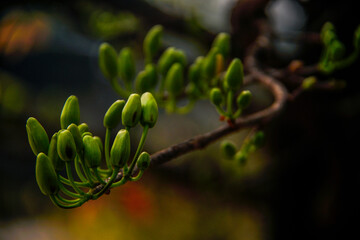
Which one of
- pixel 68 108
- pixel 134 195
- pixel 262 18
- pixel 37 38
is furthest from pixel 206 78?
pixel 134 195

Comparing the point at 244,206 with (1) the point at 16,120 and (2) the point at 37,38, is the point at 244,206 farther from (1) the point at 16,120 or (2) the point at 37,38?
(2) the point at 37,38

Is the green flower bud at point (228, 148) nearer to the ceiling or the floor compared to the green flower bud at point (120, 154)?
nearer to the floor

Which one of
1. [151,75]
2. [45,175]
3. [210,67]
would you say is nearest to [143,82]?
[151,75]

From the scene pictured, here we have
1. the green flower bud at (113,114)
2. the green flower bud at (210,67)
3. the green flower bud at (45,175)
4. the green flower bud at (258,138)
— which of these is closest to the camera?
the green flower bud at (45,175)

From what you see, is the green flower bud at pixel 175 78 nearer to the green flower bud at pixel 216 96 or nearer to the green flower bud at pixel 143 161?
the green flower bud at pixel 216 96

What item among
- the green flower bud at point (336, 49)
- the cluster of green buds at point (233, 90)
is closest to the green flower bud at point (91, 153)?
the cluster of green buds at point (233, 90)

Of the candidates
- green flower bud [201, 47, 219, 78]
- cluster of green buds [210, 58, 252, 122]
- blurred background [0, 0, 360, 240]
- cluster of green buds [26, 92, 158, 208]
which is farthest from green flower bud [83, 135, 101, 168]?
blurred background [0, 0, 360, 240]

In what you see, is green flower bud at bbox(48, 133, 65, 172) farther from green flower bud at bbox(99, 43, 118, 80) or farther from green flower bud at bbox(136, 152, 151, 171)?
green flower bud at bbox(99, 43, 118, 80)

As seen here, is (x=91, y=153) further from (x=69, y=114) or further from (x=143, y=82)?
(x=143, y=82)
